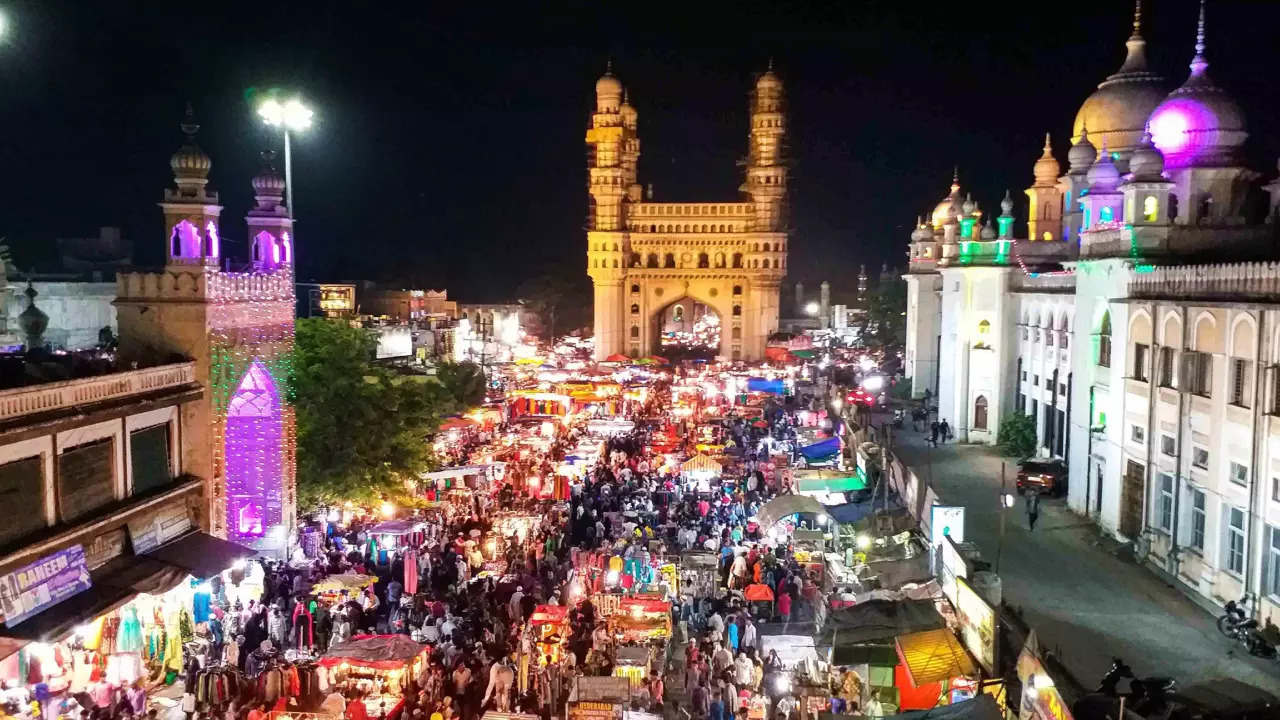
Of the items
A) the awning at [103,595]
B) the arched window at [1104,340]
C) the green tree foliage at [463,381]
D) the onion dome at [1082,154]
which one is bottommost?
the awning at [103,595]

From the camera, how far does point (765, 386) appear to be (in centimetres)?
3847

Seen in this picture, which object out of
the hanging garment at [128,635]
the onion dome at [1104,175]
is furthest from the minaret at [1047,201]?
the hanging garment at [128,635]

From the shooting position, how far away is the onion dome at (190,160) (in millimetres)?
14453

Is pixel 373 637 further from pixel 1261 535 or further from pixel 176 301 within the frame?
pixel 1261 535

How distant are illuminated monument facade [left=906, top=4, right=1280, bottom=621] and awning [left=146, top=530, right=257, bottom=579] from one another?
41.1 ft

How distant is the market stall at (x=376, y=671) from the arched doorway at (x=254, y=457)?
4912mm

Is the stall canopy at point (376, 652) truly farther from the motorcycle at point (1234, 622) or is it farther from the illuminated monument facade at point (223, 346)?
the motorcycle at point (1234, 622)

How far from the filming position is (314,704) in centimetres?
1061

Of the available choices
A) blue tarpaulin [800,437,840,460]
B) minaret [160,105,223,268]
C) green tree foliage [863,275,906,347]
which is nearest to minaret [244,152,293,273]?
minaret [160,105,223,268]

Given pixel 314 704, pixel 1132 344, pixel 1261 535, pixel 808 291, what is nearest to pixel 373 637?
pixel 314 704

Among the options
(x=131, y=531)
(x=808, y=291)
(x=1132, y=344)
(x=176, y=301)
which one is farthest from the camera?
(x=808, y=291)

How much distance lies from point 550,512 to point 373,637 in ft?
25.3

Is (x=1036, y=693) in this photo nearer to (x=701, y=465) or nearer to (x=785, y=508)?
(x=785, y=508)

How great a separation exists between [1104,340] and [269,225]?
48.1 ft
